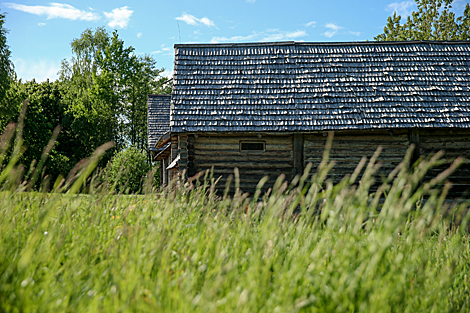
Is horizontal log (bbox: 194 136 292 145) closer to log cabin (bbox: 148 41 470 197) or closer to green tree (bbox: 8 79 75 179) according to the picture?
log cabin (bbox: 148 41 470 197)

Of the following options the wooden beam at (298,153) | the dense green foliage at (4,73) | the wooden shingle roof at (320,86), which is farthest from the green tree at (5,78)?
the wooden beam at (298,153)

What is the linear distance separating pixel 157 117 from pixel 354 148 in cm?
1365

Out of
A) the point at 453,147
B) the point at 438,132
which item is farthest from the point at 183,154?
the point at 453,147

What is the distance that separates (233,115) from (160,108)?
12485mm

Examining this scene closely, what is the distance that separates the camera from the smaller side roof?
20.9m

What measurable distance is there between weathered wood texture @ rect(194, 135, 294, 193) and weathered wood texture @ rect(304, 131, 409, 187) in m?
0.61

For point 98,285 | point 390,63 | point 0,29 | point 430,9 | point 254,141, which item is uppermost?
point 430,9

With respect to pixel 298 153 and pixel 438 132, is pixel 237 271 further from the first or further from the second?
pixel 438 132

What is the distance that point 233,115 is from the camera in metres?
10.7

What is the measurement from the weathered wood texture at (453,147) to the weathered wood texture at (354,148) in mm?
581

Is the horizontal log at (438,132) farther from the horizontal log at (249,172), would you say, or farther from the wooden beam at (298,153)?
the horizontal log at (249,172)

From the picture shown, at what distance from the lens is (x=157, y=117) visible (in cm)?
2172

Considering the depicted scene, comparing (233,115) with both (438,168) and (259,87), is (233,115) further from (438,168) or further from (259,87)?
(438,168)

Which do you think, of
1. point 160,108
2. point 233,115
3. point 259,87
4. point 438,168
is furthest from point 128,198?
point 160,108
